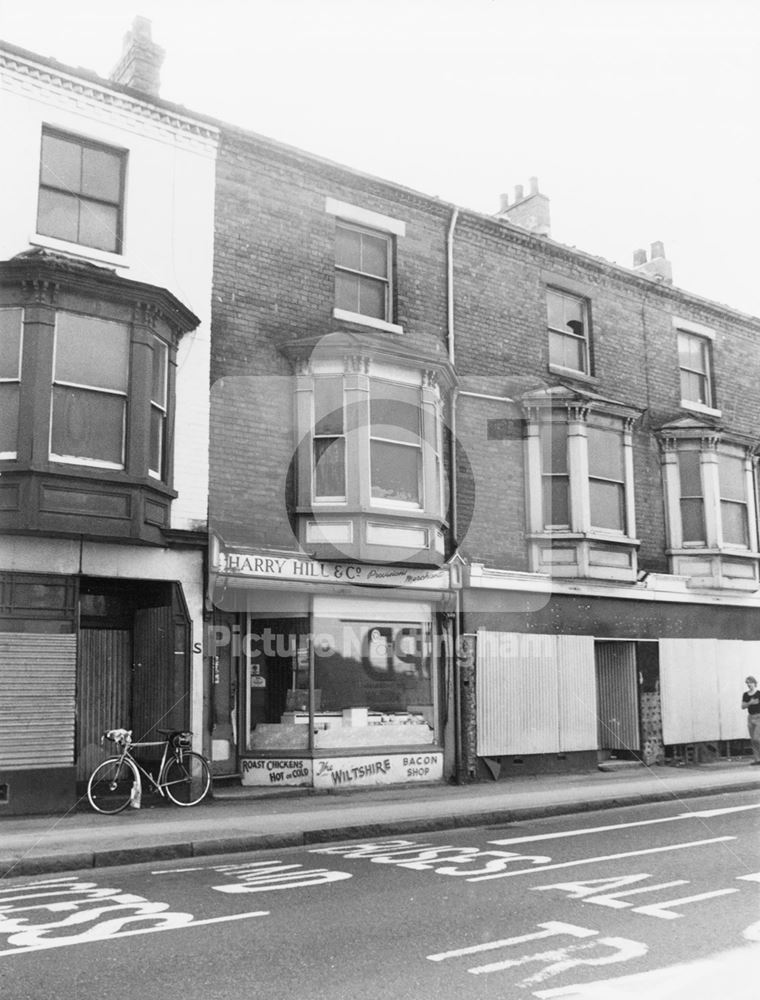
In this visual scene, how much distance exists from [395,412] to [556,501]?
4.21m

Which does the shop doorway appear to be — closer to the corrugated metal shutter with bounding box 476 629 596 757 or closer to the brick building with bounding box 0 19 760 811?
the brick building with bounding box 0 19 760 811

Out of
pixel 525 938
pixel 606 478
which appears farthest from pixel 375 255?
pixel 525 938

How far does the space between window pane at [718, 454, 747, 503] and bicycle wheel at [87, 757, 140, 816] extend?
44.3 ft

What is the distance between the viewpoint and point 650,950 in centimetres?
590

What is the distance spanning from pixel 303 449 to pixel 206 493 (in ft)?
5.87

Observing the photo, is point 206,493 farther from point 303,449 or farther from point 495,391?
point 495,391

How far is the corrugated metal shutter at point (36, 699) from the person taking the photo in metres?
11.9

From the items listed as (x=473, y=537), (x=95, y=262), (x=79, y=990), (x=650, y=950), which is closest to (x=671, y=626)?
(x=473, y=537)

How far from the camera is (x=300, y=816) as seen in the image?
11820 mm

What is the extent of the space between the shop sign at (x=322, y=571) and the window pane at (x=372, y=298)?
4.48 meters

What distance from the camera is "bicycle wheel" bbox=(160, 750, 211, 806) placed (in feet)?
42.6

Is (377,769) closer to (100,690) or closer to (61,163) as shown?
(100,690)

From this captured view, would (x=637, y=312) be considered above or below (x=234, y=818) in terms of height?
above

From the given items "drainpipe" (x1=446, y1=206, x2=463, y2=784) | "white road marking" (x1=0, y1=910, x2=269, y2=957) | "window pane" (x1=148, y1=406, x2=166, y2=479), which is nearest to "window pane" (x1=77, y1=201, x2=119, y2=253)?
"window pane" (x1=148, y1=406, x2=166, y2=479)
